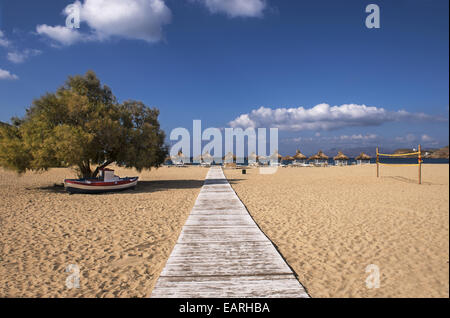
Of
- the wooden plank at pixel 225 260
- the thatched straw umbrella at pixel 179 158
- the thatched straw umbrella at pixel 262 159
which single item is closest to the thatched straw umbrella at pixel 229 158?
the thatched straw umbrella at pixel 262 159

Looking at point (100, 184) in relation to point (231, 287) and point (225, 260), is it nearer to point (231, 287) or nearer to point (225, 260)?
point (225, 260)

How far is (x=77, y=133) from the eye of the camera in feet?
41.4

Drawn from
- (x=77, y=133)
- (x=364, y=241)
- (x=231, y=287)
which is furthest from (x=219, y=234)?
(x=77, y=133)

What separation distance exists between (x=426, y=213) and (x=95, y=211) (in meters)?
10.7

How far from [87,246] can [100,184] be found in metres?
8.63

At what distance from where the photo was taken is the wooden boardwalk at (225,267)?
11.0 ft

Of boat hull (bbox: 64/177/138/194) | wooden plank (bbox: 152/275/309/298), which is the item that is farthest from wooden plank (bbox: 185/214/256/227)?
boat hull (bbox: 64/177/138/194)

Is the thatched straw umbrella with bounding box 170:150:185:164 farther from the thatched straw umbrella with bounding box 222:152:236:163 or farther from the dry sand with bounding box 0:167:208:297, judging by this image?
the dry sand with bounding box 0:167:208:297

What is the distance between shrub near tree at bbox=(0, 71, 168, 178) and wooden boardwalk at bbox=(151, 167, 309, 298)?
9.50 metres

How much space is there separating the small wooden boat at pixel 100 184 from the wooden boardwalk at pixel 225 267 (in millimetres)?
8890
